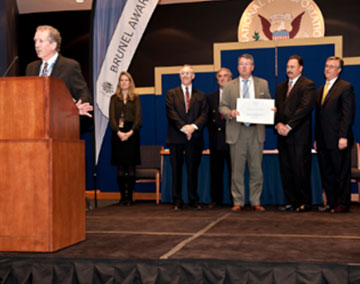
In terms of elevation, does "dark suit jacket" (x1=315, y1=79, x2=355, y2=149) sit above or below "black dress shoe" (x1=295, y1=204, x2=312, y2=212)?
above

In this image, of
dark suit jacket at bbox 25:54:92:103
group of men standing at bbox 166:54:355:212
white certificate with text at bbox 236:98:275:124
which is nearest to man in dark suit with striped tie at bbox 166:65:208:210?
group of men standing at bbox 166:54:355:212

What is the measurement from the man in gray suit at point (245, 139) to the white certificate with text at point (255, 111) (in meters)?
0.14

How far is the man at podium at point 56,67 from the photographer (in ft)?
9.63

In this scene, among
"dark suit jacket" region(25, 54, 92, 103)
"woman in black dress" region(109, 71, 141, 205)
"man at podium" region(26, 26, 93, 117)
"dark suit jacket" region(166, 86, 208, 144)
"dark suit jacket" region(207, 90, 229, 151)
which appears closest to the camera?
"man at podium" region(26, 26, 93, 117)

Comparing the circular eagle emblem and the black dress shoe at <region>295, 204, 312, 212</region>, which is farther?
the circular eagle emblem

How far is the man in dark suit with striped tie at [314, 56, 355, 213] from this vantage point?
4.73 meters

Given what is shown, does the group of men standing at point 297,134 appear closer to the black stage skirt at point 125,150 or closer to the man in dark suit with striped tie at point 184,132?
the man in dark suit with striped tie at point 184,132

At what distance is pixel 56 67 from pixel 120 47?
3.42 metres

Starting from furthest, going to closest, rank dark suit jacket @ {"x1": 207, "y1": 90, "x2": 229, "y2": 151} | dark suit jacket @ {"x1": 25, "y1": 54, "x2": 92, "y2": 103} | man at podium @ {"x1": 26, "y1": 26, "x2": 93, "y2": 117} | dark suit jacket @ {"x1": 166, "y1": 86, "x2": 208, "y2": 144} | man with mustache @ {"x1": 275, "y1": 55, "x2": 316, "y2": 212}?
1. dark suit jacket @ {"x1": 207, "y1": 90, "x2": 229, "y2": 151}
2. dark suit jacket @ {"x1": 166, "y1": 86, "x2": 208, "y2": 144}
3. man with mustache @ {"x1": 275, "y1": 55, "x2": 316, "y2": 212}
4. dark suit jacket @ {"x1": 25, "y1": 54, "x2": 92, "y2": 103}
5. man at podium @ {"x1": 26, "y1": 26, "x2": 93, "y2": 117}

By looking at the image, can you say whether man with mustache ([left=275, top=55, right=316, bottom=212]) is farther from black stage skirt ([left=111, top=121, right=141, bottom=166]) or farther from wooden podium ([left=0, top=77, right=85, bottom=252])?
wooden podium ([left=0, top=77, right=85, bottom=252])

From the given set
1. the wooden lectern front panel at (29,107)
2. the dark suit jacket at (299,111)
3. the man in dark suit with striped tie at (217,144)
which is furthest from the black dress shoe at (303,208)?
the wooden lectern front panel at (29,107)

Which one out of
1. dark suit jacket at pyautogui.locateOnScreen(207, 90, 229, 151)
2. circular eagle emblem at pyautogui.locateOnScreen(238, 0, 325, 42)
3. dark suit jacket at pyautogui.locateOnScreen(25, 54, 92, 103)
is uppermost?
circular eagle emblem at pyautogui.locateOnScreen(238, 0, 325, 42)

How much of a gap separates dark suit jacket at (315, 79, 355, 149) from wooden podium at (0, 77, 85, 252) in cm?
310

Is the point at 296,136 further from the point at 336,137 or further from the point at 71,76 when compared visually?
the point at 71,76
